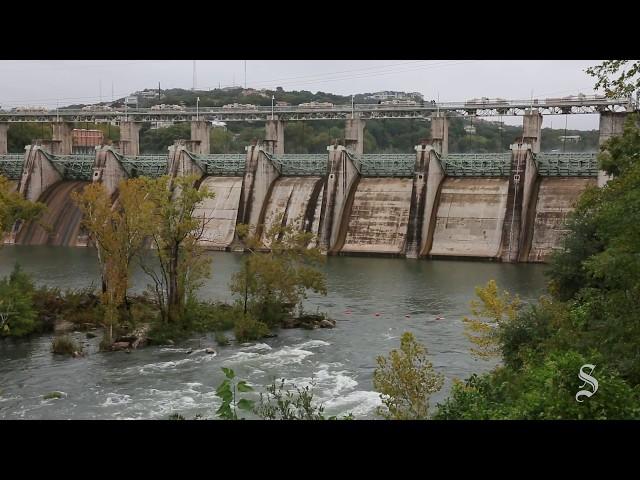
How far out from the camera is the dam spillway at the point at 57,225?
3944 cm

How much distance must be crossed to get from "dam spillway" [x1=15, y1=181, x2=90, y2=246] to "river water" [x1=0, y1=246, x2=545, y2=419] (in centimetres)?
1182

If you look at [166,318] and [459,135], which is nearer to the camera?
[166,318]

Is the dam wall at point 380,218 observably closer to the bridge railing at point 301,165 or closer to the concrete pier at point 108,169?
the bridge railing at point 301,165

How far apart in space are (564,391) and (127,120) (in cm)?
4246

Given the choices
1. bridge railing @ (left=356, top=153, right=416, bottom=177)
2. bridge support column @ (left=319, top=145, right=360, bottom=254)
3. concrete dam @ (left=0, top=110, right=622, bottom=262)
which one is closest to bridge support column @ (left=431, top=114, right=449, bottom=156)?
concrete dam @ (left=0, top=110, right=622, bottom=262)

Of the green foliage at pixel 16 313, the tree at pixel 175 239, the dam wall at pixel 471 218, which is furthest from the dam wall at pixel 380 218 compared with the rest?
the green foliage at pixel 16 313

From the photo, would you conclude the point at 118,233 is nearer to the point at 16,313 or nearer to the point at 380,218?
the point at 16,313

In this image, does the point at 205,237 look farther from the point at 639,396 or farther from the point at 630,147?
the point at 639,396

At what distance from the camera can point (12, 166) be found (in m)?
46.0

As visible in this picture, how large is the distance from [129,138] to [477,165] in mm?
21850

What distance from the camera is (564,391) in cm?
779

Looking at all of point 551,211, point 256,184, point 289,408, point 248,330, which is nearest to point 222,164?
point 256,184
